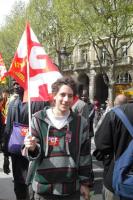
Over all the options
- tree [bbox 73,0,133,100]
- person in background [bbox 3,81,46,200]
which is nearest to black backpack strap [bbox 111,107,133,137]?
person in background [bbox 3,81,46,200]

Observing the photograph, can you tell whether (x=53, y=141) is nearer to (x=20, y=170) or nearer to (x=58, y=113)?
(x=58, y=113)

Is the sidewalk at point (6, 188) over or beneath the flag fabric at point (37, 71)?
beneath

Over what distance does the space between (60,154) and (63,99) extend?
41cm

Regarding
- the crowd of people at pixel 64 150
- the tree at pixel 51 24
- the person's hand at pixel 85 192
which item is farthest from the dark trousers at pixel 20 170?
the tree at pixel 51 24

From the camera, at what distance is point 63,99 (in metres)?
3.37

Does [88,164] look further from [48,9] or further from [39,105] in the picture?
[48,9]

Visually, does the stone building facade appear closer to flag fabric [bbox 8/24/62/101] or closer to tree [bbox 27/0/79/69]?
tree [bbox 27/0/79/69]

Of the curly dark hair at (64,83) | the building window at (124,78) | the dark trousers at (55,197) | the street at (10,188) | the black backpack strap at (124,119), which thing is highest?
the building window at (124,78)

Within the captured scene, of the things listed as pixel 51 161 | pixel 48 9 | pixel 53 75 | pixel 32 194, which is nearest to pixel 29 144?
pixel 51 161

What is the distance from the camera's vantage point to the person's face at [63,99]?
3.37 meters

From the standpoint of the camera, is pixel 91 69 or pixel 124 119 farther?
pixel 91 69

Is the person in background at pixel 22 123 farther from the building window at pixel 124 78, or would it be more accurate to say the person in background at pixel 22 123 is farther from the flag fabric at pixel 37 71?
the building window at pixel 124 78

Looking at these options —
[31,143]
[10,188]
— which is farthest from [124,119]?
[10,188]

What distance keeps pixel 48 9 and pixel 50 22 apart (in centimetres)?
147
